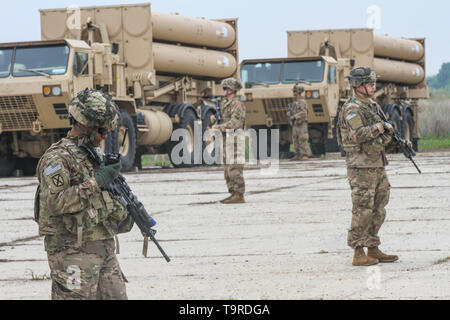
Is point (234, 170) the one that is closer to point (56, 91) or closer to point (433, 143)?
point (56, 91)

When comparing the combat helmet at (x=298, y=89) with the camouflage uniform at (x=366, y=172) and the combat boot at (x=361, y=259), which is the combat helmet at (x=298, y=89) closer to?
the camouflage uniform at (x=366, y=172)

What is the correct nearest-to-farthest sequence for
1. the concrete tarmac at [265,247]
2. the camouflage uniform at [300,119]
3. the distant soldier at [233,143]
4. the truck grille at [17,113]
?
the concrete tarmac at [265,247], the distant soldier at [233,143], the truck grille at [17,113], the camouflage uniform at [300,119]

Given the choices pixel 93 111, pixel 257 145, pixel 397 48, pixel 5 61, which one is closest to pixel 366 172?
pixel 93 111

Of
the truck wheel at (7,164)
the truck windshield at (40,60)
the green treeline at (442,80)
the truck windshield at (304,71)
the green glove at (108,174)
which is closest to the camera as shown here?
the green glove at (108,174)

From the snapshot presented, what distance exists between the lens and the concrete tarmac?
7082mm

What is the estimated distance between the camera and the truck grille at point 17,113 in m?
19.9

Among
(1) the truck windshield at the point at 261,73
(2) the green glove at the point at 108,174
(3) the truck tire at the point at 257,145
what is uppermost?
(1) the truck windshield at the point at 261,73

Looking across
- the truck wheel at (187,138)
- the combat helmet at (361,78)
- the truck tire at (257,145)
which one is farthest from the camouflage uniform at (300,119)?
the combat helmet at (361,78)

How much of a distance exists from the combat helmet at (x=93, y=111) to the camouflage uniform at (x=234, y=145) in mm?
8310

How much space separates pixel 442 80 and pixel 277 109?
162141 millimetres

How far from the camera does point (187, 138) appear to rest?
24766 mm

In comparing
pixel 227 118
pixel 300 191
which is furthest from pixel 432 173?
pixel 227 118

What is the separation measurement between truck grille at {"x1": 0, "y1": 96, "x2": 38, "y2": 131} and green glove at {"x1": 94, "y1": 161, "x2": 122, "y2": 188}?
15.0 meters

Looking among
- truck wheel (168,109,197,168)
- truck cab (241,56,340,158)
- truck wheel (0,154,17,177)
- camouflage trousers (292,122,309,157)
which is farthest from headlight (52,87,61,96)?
truck cab (241,56,340,158)
